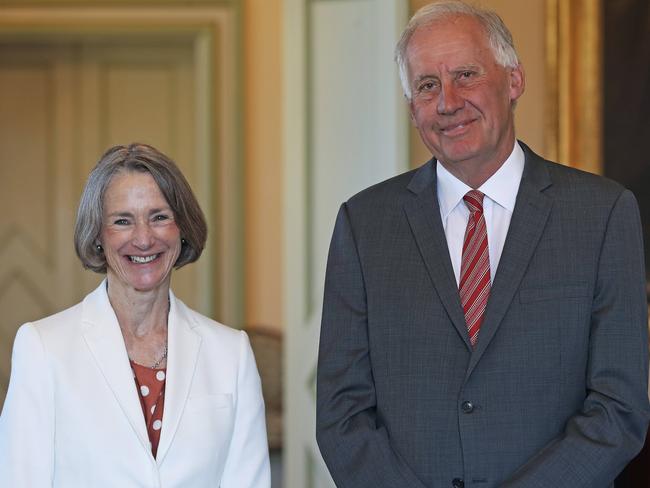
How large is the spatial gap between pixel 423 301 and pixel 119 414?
0.71 m

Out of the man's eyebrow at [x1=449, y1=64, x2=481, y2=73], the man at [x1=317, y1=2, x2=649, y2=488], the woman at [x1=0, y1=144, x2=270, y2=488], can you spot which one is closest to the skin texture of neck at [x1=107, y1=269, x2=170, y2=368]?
the woman at [x1=0, y1=144, x2=270, y2=488]

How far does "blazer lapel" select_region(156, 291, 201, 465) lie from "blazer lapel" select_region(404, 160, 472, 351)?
1.93ft

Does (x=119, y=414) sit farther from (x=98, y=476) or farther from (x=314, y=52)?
(x=314, y=52)

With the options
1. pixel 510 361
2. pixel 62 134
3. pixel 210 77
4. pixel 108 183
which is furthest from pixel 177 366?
pixel 62 134

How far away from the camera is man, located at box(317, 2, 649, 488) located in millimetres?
2242

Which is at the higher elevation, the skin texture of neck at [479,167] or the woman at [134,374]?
the skin texture of neck at [479,167]

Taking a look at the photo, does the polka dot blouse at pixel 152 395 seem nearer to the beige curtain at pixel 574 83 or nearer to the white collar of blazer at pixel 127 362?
the white collar of blazer at pixel 127 362

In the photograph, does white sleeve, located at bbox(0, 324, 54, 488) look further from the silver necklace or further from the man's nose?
the man's nose

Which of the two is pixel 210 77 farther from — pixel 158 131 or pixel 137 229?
pixel 137 229

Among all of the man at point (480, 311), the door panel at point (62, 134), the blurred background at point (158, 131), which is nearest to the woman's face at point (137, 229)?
the man at point (480, 311)

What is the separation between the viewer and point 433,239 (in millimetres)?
2393

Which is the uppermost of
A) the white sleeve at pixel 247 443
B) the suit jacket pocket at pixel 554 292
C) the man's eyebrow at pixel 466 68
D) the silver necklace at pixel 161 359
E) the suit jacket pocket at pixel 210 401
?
the man's eyebrow at pixel 466 68

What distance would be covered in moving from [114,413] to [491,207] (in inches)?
37.5

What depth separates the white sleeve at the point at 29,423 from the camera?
7.52 feet
